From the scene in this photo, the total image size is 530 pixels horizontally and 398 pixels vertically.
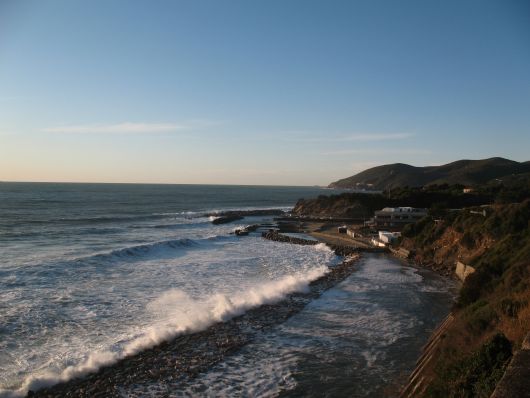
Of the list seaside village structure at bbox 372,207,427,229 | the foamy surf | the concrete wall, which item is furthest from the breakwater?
seaside village structure at bbox 372,207,427,229

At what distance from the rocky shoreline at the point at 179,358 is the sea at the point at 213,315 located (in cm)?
34

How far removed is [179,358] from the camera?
49.8 ft

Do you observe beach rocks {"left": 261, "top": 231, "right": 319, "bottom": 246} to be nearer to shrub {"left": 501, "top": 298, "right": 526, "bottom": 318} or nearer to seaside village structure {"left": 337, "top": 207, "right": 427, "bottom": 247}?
seaside village structure {"left": 337, "top": 207, "right": 427, "bottom": 247}

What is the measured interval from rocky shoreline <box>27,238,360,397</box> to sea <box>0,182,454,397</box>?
338 mm

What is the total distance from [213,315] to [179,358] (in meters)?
4.65

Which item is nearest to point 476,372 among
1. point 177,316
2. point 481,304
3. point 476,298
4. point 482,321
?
point 482,321

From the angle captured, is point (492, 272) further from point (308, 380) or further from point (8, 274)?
point (8, 274)

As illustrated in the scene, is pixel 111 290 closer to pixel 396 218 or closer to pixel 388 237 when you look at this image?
pixel 388 237

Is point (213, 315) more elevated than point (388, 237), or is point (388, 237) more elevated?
point (388, 237)

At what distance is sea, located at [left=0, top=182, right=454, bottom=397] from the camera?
13648 millimetres

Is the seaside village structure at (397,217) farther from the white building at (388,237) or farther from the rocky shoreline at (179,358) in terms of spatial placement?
the rocky shoreline at (179,358)

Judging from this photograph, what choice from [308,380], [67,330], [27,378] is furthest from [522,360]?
[67,330]

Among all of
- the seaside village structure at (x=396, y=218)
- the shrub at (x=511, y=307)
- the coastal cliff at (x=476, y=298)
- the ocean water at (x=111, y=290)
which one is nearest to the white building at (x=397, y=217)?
the seaside village structure at (x=396, y=218)

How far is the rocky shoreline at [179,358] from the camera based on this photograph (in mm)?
12883
